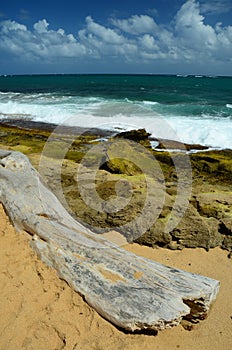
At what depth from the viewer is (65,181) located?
18.3ft

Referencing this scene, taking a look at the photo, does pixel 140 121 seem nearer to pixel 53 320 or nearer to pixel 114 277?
pixel 114 277

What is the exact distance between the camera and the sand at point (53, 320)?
2.94 metres

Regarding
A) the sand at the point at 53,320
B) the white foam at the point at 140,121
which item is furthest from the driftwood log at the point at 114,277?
the white foam at the point at 140,121

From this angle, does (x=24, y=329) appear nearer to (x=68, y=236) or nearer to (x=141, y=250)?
(x=68, y=236)

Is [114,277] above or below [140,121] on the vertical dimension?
above

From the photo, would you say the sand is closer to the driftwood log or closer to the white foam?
the driftwood log

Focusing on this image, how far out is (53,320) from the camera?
121 inches

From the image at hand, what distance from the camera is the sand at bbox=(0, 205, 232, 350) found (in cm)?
294

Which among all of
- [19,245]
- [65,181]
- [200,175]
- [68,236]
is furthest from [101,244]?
[200,175]

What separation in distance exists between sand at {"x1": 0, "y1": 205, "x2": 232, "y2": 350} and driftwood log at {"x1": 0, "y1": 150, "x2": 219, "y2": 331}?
0.12 metres

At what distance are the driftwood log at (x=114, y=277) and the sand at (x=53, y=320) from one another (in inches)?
4.6

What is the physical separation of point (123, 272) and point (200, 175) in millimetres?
5489

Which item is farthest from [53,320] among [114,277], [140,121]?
[140,121]

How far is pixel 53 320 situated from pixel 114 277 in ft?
2.41
